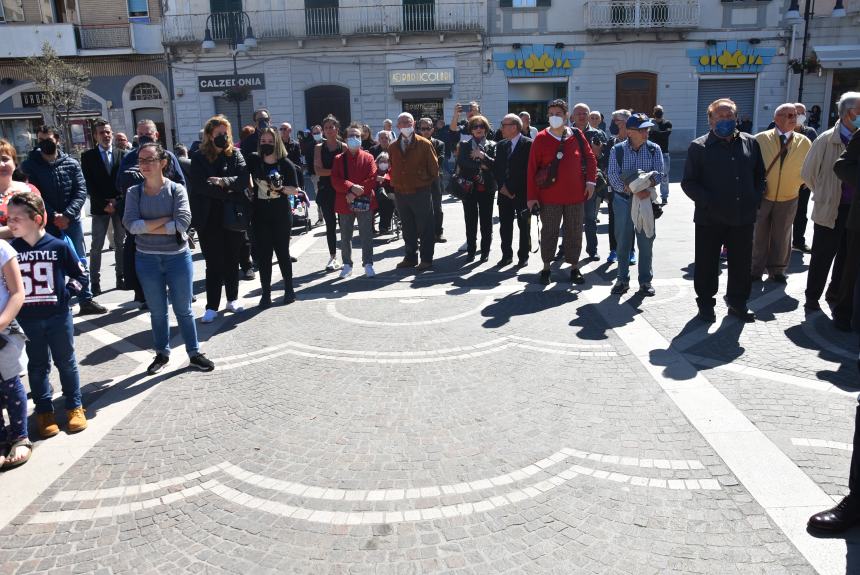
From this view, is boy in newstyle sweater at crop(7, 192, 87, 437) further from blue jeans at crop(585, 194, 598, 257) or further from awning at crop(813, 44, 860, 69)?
awning at crop(813, 44, 860, 69)

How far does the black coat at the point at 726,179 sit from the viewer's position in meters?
6.17

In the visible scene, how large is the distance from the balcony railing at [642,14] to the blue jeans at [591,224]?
19368 mm

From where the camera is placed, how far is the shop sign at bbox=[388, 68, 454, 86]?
87.0ft

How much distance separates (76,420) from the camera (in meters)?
4.53

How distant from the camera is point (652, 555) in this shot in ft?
9.82

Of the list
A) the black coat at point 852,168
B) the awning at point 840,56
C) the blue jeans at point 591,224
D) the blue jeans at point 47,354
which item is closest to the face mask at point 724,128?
the black coat at point 852,168

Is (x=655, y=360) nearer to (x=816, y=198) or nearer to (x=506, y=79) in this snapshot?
(x=816, y=198)

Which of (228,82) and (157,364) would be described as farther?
(228,82)

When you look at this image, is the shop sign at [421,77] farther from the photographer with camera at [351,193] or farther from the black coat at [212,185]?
the black coat at [212,185]

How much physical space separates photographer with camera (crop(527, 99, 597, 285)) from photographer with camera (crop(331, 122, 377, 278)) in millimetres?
2134

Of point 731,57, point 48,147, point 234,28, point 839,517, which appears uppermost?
point 234,28

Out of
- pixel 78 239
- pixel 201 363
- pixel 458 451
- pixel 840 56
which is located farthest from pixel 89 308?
pixel 840 56

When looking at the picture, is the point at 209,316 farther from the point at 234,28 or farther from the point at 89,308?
the point at 234,28

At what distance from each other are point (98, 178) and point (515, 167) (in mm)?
5016
